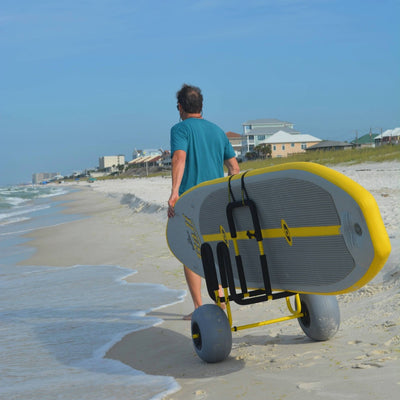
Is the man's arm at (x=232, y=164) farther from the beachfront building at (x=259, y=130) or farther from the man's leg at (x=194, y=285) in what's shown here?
the beachfront building at (x=259, y=130)

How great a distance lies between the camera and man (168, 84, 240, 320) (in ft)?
13.2

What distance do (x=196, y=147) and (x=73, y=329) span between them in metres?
1.87

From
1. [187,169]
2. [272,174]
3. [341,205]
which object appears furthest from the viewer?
[187,169]

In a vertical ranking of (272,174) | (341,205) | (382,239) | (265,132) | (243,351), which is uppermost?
(265,132)

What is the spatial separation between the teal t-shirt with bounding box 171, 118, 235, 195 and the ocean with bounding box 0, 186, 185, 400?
1328 millimetres

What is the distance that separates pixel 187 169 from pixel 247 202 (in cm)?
111

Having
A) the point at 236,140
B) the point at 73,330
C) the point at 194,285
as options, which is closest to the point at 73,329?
the point at 73,330

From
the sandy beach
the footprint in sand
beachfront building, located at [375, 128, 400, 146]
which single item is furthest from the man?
beachfront building, located at [375, 128, 400, 146]

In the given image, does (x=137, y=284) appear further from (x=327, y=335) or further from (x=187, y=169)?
(x=327, y=335)

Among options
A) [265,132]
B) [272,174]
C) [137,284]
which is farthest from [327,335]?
[265,132]

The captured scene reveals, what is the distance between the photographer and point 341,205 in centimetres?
249

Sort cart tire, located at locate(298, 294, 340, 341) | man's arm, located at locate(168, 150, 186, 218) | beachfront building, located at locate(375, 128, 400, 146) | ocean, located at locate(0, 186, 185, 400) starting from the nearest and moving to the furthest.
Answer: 1. ocean, located at locate(0, 186, 185, 400)
2. cart tire, located at locate(298, 294, 340, 341)
3. man's arm, located at locate(168, 150, 186, 218)
4. beachfront building, located at locate(375, 128, 400, 146)

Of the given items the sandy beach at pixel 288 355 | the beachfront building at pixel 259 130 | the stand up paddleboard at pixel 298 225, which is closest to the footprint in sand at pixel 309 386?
the sandy beach at pixel 288 355

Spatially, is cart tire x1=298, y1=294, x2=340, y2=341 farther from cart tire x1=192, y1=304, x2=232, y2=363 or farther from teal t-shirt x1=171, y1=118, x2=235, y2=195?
teal t-shirt x1=171, y1=118, x2=235, y2=195
